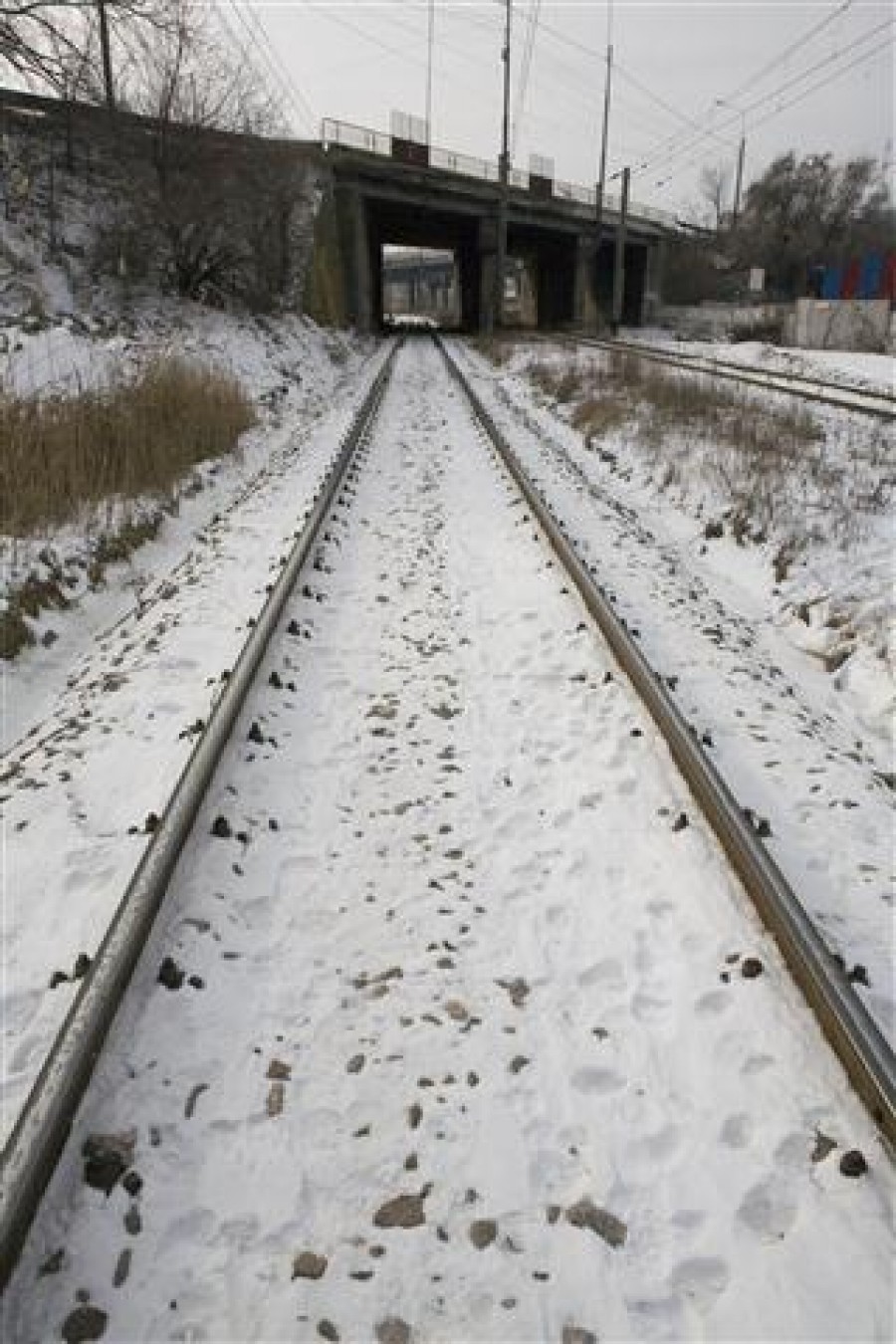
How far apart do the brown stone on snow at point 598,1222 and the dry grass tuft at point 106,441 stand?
20.7ft

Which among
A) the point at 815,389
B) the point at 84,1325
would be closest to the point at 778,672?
the point at 84,1325

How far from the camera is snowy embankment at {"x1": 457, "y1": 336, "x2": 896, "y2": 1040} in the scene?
11.7 ft

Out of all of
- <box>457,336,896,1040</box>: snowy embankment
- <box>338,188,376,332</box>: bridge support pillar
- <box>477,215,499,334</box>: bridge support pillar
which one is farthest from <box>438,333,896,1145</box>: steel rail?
<box>477,215,499,334</box>: bridge support pillar

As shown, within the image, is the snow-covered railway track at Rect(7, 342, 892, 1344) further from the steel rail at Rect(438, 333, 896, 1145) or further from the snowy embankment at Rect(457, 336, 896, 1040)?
the snowy embankment at Rect(457, 336, 896, 1040)

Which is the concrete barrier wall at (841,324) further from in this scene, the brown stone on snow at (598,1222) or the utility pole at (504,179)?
the brown stone on snow at (598,1222)

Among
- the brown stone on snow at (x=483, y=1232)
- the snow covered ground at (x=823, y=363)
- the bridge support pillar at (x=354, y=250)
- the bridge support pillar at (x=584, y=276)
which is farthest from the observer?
the bridge support pillar at (x=584, y=276)

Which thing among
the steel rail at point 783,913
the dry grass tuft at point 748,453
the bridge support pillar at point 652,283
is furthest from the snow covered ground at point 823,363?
the bridge support pillar at point 652,283

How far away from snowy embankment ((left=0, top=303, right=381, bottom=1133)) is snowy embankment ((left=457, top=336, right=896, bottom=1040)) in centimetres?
254

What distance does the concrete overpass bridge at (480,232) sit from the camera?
3756 cm

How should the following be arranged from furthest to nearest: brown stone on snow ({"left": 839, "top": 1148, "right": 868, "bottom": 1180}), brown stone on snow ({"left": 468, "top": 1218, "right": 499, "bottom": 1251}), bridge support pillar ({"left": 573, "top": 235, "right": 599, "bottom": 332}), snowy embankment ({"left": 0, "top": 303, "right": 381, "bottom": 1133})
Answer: bridge support pillar ({"left": 573, "top": 235, "right": 599, "bottom": 332}) < snowy embankment ({"left": 0, "top": 303, "right": 381, "bottom": 1133}) < brown stone on snow ({"left": 839, "top": 1148, "right": 868, "bottom": 1180}) < brown stone on snow ({"left": 468, "top": 1218, "right": 499, "bottom": 1251})

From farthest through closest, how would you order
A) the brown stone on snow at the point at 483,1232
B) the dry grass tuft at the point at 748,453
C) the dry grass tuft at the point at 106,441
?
the dry grass tuft at the point at 748,453 < the dry grass tuft at the point at 106,441 < the brown stone on snow at the point at 483,1232

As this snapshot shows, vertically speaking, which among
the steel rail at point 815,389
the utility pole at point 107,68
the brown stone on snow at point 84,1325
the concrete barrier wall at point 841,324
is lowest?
the brown stone on snow at point 84,1325

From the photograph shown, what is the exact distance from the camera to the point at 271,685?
4.95 meters

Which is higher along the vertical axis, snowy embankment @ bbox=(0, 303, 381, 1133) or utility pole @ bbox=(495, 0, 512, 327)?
utility pole @ bbox=(495, 0, 512, 327)
